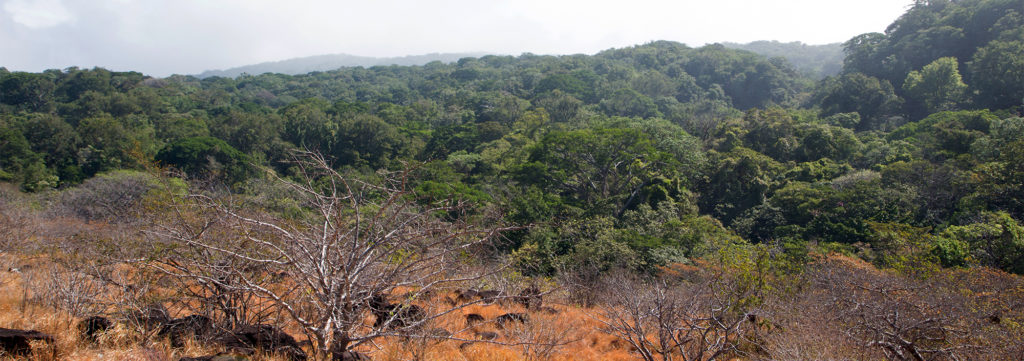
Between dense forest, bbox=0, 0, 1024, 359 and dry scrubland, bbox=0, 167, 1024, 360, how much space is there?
71 cm

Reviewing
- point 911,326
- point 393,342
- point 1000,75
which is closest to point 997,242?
point 911,326

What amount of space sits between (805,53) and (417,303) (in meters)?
161

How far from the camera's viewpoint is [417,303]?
21.0 ft

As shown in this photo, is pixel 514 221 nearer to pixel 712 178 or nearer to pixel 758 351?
pixel 758 351

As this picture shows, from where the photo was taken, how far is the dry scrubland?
373cm

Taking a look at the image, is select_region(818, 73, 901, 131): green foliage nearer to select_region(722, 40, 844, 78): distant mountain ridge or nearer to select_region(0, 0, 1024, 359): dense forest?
select_region(0, 0, 1024, 359): dense forest

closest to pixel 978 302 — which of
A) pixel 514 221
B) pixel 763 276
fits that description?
pixel 763 276

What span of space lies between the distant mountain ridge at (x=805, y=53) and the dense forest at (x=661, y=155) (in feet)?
219

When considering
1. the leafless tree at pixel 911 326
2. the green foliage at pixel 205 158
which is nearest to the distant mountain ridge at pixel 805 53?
the green foliage at pixel 205 158

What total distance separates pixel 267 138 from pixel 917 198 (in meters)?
39.6

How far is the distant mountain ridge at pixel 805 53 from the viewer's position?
107125 mm

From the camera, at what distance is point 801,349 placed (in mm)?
5141

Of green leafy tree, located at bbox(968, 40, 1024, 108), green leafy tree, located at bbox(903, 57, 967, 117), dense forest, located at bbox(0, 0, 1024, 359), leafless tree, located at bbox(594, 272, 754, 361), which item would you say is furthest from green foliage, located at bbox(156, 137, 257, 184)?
green leafy tree, located at bbox(968, 40, 1024, 108)

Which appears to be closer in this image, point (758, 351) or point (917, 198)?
point (758, 351)
